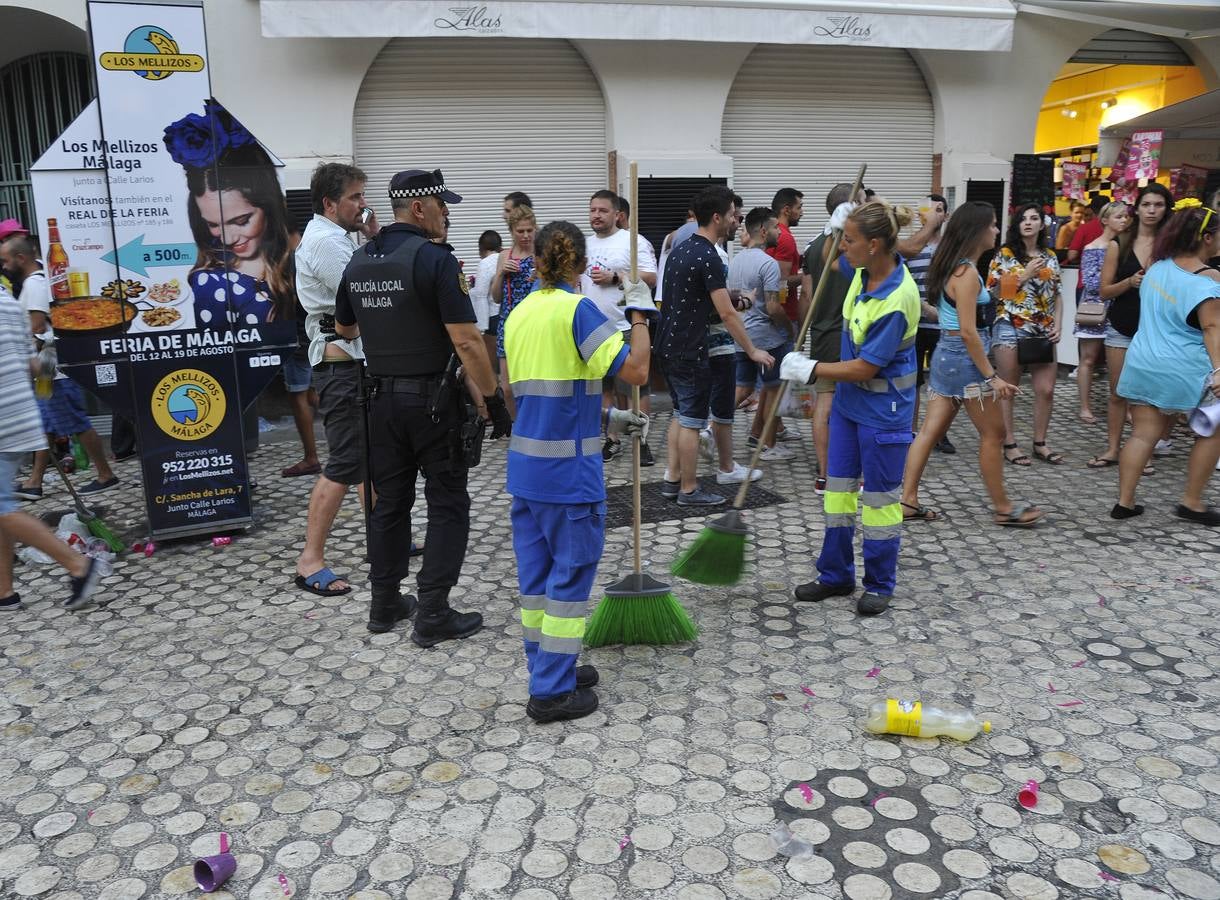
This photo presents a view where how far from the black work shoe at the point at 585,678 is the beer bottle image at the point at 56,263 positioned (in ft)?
12.5

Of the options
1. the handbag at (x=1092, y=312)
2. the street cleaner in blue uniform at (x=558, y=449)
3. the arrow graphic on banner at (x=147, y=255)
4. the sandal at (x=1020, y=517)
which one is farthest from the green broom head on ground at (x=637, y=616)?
the handbag at (x=1092, y=312)

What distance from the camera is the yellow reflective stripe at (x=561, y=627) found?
3.49m

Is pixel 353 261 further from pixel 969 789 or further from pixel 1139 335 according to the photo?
pixel 1139 335

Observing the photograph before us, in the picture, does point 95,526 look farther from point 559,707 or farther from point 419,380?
point 559,707

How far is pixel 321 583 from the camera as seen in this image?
493cm

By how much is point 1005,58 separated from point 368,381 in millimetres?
9322

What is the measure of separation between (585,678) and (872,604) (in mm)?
1505

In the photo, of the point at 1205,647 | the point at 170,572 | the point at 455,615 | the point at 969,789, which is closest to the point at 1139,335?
the point at 1205,647

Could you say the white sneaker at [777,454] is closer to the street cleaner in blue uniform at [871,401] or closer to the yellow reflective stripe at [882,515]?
the street cleaner in blue uniform at [871,401]

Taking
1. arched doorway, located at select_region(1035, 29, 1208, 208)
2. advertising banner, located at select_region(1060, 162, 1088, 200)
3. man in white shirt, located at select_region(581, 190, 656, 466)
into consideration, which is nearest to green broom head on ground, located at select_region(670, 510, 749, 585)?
man in white shirt, located at select_region(581, 190, 656, 466)

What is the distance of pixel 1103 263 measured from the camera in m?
7.07

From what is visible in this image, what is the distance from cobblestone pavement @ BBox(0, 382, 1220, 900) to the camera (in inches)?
109

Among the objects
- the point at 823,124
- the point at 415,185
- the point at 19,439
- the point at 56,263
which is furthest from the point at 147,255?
the point at 823,124

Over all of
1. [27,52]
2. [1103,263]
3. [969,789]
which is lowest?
Result: [969,789]
